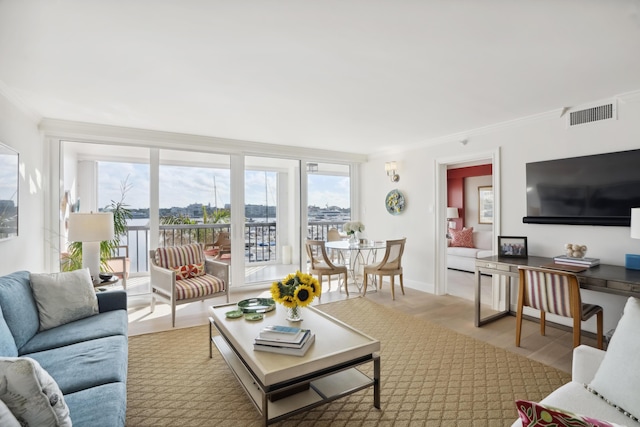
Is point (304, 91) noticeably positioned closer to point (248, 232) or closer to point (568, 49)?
point (568, 49)

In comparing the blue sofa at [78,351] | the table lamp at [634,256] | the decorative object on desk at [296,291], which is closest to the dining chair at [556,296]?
the table lamp at [634,256]

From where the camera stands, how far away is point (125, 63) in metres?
2.31

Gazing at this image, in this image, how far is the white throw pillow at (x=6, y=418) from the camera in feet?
3.14

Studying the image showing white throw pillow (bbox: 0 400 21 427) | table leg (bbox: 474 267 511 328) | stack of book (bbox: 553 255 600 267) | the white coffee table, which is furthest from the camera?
table leg (bbox: 474 267 511 328)

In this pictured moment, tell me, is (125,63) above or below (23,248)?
above

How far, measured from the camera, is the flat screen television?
116 inches

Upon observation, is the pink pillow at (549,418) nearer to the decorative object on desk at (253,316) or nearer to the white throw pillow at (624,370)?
the white throw pillow at (624,370)

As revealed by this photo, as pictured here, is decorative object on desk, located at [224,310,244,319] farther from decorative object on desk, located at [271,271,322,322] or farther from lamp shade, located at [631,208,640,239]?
lamp shade, located at [631,208,640,239]

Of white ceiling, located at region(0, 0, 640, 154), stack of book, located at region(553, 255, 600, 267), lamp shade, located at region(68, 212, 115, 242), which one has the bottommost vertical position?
stack of book, located at region(553, 255, 600, 267)

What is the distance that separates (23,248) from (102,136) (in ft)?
5.09

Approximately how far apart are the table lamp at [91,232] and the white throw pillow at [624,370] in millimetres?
3970

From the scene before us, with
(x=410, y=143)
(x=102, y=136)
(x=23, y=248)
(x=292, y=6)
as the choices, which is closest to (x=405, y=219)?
(x=410, y=143)

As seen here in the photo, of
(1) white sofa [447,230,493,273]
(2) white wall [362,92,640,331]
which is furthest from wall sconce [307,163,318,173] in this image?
(1) white sofa [447,230,493,273]

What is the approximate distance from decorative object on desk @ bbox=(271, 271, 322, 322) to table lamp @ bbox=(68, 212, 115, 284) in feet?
7.18
